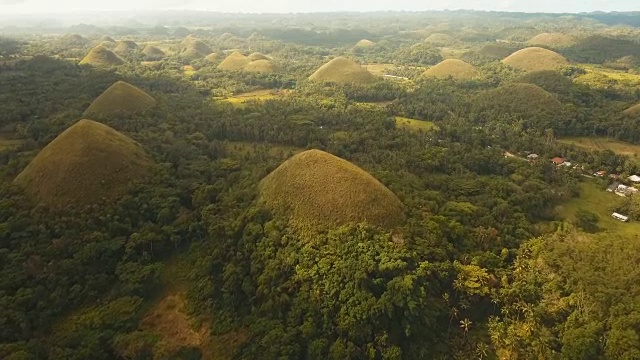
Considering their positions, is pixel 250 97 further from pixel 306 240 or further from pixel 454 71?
pixel 306 240

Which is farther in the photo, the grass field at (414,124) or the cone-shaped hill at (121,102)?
the grass field at (414,124)

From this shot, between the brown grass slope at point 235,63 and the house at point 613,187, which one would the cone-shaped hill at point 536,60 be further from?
the brown grass slope at point 235,63

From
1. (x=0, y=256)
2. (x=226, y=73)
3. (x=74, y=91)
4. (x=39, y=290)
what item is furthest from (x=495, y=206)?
(x=226, y=73)

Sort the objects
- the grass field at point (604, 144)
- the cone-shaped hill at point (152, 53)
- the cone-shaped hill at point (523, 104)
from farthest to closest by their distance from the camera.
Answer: the cone-shaped hill at point (152, 53) < the cone-shaped hill at point (523, 104) < the grass field at point (604, 144)

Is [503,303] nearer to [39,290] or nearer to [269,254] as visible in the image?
[269,254]

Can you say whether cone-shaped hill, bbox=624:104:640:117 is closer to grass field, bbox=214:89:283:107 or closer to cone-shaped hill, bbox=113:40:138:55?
grass field, bbox=214:89:283:107

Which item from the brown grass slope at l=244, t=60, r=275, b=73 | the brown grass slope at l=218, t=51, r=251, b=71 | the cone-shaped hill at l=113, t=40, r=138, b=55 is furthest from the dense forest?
the cone-shaped hill at l=113, t=40, r=138, b=55

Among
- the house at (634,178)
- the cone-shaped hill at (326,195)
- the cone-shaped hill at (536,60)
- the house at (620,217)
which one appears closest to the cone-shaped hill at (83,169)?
the cone-shaped hill at (326,195)
